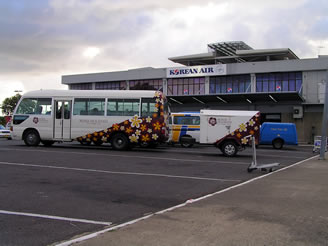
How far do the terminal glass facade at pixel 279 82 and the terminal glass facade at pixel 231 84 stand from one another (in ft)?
4.52

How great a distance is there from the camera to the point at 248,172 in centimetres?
1261

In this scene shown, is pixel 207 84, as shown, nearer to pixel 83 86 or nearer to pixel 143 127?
pixel 83 86

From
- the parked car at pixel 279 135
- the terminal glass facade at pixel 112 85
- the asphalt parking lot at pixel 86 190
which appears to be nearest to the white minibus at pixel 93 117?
the asphalt parking lot at pixel 86 190

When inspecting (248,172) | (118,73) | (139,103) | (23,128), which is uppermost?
(118,73)

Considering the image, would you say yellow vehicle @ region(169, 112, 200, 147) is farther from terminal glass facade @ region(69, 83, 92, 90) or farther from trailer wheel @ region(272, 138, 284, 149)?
terminal glass facade @ region(69, 83, 92, 90)

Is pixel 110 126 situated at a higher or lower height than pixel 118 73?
lower

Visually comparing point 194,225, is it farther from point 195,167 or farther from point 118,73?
point 118,73

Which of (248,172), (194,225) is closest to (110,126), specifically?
(248,172)

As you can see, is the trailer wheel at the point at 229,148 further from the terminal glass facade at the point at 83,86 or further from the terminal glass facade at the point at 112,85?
the terminal glass facade at the point at 83,86

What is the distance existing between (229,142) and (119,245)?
14.5 m

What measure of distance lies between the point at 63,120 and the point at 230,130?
29.1ft

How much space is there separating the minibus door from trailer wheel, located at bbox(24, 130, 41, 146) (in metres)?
1.09

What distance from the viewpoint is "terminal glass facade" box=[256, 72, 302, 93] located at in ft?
143

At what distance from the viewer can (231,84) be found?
47.0 metres
